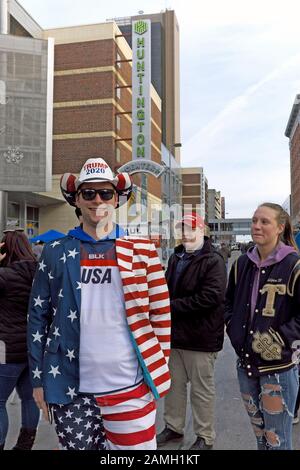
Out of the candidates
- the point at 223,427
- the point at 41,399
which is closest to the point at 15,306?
the point at 41,399

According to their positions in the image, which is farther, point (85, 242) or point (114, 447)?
point (85, 242)

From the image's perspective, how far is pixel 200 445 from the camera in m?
3.57

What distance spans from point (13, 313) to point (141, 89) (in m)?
26.8

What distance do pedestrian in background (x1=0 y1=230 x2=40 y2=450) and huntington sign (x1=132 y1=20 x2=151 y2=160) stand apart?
23889 millimetres

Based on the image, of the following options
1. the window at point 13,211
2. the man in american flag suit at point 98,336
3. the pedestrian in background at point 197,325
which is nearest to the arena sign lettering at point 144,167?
the window at point 13,211

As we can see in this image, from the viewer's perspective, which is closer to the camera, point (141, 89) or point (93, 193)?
point (93, 193)

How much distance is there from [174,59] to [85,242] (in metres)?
90.7

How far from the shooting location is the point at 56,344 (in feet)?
6.68

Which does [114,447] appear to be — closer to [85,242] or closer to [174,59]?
[85,242]

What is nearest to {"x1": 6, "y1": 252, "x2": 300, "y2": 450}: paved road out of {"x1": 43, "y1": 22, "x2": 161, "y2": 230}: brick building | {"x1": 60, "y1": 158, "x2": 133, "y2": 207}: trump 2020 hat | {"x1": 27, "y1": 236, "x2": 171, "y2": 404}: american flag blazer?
{"x1": 27, "y1": 236, "x2": 171, "y2": 404}: american flag blazer

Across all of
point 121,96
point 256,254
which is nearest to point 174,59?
point 121,96

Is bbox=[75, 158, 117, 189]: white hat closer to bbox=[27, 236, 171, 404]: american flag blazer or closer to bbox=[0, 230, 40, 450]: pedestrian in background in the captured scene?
bbox=[27, 236, 171, 404]: american flag blazer

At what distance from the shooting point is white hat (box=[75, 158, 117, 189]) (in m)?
2.15

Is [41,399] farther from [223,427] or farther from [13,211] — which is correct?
[13,211]
